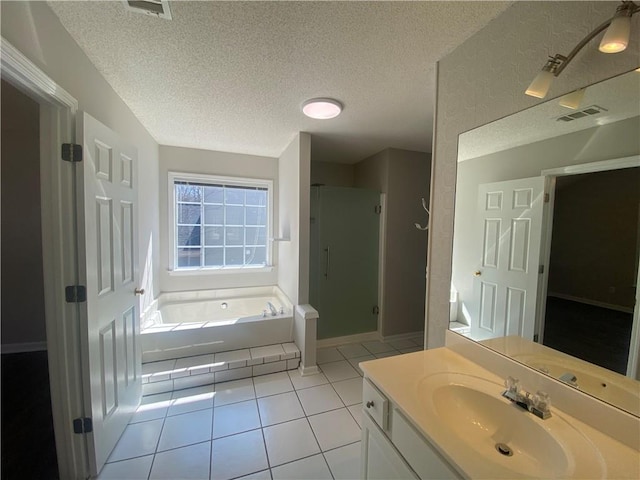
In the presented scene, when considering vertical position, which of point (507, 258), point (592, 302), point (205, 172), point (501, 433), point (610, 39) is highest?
point (205, 172)

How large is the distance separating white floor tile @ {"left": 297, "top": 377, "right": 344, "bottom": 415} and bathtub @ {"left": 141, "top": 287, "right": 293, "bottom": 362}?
24.8 inches

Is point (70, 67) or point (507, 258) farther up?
point (70, 67)

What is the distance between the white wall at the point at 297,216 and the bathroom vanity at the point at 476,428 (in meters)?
1.51

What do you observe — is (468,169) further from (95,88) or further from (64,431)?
(64,431)

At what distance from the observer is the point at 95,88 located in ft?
4.94

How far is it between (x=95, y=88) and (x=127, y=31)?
0.53 metres

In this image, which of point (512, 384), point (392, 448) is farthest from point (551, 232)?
point (392, 448)

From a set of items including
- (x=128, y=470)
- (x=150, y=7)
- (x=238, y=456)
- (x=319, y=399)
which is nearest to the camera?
(x=150, y=7)

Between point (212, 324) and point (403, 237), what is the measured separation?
233 centimetres

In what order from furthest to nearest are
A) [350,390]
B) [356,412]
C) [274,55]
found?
[350,390] < [356,412] < [274,55]

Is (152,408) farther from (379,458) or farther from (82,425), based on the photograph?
(379,458)

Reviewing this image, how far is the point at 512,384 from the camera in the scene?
92 centimetres

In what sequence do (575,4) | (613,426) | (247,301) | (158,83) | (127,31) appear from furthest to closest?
1. (247,301)
2. (158,83)
3. (127,31)
4. (575,4)
5. (613,426)

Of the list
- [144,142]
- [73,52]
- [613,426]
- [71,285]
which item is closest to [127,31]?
[73,52]
